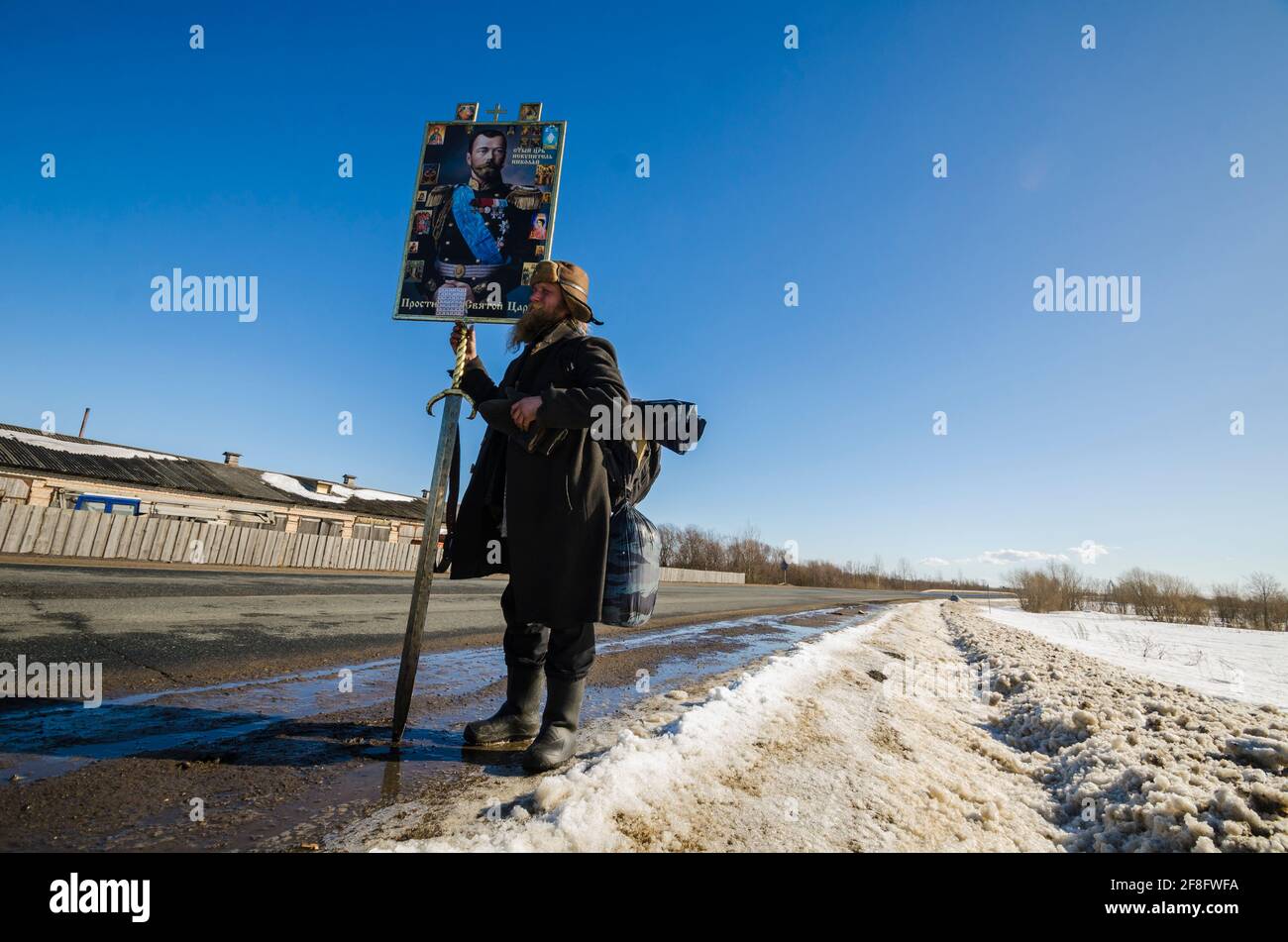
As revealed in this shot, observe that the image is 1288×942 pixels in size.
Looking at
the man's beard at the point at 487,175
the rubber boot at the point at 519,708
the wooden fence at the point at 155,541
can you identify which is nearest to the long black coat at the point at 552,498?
the rubber boot at the point at 519,708

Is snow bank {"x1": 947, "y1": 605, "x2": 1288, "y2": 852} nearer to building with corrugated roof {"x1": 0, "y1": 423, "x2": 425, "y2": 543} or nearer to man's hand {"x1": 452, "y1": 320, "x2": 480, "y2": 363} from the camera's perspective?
man's hand {"x1": 452, "y1": 320, "x2": 480, "y2": 363}

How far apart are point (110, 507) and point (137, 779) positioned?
28520mm

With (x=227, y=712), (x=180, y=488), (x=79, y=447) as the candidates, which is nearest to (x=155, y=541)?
(x=180, y=488)

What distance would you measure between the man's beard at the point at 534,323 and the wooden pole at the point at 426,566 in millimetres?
322

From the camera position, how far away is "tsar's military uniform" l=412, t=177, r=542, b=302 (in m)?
3.48

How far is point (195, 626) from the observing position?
5.52m

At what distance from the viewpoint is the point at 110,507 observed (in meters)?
21.9

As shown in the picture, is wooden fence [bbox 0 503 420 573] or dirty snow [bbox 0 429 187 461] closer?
wooden fence [bbox 0 503 420 573]

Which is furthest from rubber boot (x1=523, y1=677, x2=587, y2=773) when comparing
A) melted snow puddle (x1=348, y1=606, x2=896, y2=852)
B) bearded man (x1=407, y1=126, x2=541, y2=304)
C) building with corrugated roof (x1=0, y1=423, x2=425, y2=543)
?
building with corrugated roof (x1=0, y1=423, x2=425, y2=543)

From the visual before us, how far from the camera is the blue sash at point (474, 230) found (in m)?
3.57

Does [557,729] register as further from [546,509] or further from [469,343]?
[469,343]

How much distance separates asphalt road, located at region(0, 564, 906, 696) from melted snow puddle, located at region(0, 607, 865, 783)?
385 millimetres

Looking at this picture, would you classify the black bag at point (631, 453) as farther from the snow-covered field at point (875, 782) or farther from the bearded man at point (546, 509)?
the snow-covered field at point (875, 782)
